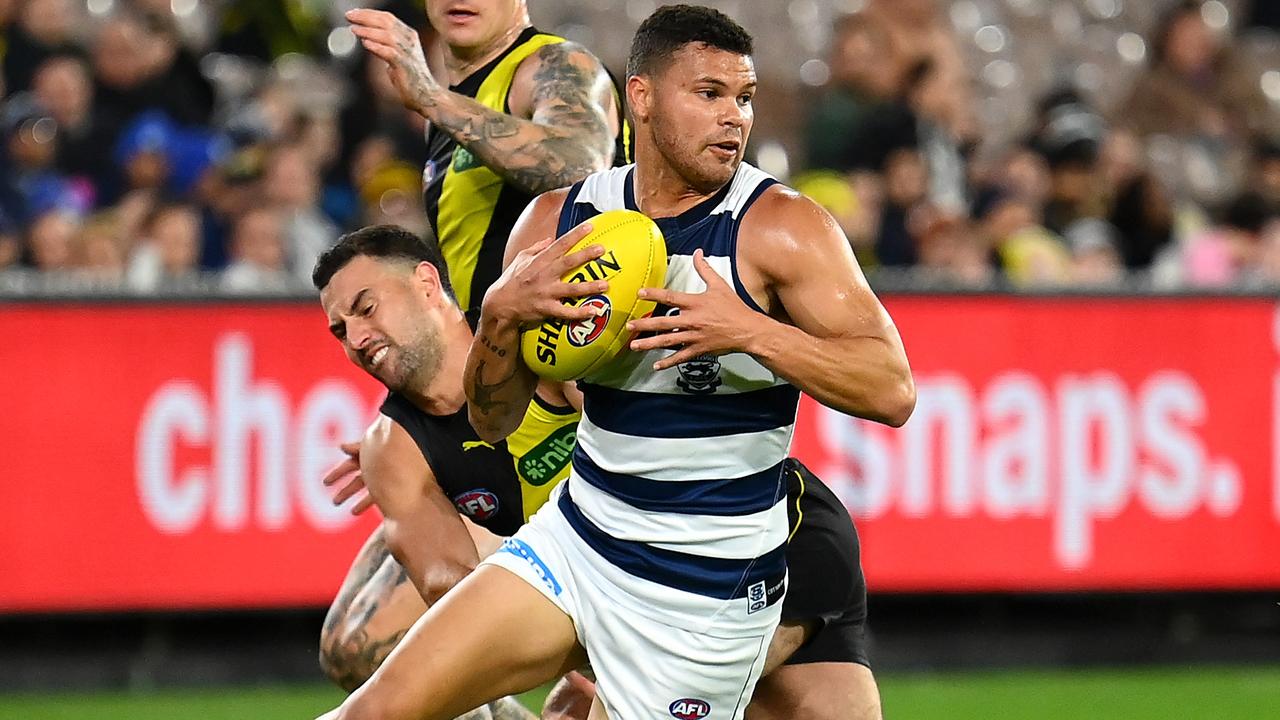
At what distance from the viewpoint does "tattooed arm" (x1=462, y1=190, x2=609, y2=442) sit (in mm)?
4344

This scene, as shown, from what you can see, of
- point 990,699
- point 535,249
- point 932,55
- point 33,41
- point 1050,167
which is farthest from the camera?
point 932,55

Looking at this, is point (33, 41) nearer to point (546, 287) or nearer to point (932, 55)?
point (932, 55)

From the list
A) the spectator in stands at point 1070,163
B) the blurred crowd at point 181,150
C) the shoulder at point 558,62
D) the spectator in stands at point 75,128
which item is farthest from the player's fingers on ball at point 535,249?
the spectator in stands at point 1070,163

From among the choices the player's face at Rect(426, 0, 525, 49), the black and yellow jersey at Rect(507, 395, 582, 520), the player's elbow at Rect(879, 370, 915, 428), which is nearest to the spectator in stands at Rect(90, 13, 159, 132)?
the player's face at Rect(426, 0, 525, 49)

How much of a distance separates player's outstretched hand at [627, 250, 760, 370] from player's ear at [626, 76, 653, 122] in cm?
58

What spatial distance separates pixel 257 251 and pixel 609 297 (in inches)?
219

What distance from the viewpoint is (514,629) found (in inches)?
179

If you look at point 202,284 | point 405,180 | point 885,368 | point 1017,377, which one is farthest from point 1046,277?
point 885,368

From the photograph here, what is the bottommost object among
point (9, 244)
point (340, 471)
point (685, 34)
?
point (9, 244)

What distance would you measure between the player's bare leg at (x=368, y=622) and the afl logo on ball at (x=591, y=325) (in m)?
1.65

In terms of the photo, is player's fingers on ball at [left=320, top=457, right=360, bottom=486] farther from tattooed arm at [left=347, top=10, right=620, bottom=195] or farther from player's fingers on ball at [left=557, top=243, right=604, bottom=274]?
player's fingers on ball at [left=557, top=243, right=604, bottom=274]

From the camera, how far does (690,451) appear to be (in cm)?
459

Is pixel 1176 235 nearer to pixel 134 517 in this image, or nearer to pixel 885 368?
pixel 134 517

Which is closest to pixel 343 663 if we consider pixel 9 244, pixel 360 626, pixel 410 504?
pixel 360 626
